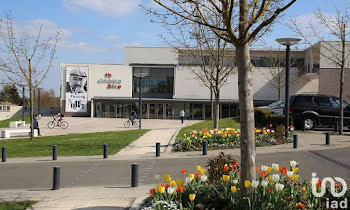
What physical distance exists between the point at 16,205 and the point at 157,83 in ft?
153

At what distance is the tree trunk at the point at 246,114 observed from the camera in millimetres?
5051

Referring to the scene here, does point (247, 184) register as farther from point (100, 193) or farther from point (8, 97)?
point (8, 97)

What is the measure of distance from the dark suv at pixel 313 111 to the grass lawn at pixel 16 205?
15061mm

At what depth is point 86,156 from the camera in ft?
48.4

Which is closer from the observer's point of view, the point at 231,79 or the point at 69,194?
the point at 69,194

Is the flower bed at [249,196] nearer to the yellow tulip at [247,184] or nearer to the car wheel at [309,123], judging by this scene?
the yellow tulip at [247,184]

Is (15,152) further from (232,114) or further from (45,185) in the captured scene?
(232,114)

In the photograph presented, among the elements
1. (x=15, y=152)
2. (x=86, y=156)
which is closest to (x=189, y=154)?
(x=86, y=156)

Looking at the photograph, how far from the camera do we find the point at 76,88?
5219cm

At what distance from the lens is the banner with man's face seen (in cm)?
5225

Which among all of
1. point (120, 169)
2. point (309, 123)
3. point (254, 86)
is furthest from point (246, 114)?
point (254, 86)

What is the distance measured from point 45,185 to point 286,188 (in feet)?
23.1

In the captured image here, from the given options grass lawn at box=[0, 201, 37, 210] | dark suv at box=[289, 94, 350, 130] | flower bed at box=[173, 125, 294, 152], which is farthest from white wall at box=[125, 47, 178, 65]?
grass lawn at box=[0, 201, 37, 210]

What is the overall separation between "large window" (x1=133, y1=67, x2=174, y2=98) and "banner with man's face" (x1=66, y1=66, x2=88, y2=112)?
24.5ft
